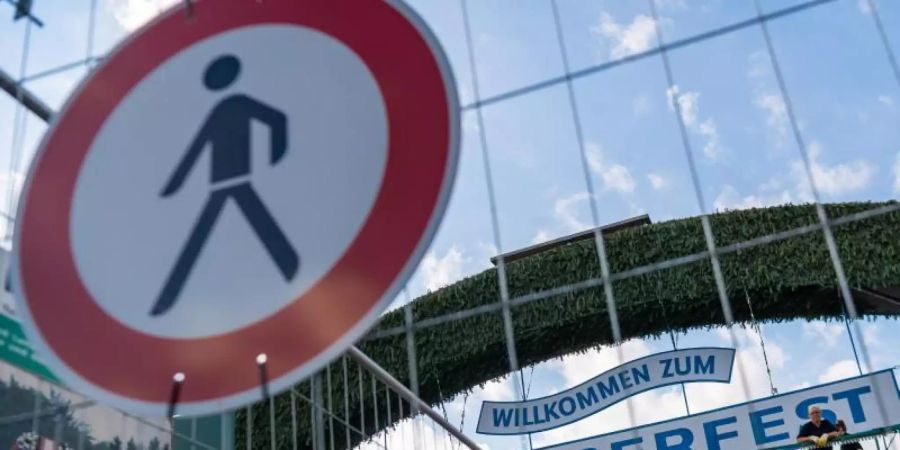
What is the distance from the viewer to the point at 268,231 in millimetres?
773

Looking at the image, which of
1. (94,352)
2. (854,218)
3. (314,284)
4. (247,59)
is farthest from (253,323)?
(854,218)

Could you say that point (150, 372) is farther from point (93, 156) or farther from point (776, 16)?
point (776, 16)

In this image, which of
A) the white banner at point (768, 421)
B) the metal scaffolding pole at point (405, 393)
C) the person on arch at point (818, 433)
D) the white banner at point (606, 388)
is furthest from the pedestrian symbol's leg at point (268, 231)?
the white banner at point (606, 388)

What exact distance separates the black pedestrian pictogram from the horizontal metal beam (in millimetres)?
1059

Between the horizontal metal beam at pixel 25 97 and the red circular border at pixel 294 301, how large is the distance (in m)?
0.88

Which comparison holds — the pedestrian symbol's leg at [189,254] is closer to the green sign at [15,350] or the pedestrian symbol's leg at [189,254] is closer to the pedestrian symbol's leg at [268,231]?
the pedestrian symbol's leg at [268,231]

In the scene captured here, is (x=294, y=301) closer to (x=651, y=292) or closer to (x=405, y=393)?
(x=405, y=393)

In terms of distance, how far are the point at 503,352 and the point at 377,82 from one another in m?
7.95

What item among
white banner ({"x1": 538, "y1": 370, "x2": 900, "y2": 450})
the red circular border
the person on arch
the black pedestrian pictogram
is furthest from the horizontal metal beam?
white banner ({"x1": 538, "y1": 370, "x2": 900, "y2": 450})

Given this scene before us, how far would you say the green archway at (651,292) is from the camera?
8078mm

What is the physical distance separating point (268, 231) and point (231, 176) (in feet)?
0.23

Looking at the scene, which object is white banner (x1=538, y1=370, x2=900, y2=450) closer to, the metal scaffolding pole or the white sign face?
the metal scaffolding pole

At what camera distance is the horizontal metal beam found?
1814 millimetres

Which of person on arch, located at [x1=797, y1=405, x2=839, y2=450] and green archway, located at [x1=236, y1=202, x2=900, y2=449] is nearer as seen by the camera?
person on arch, located at [x1=797, y1=405, x2=839, y2=450]
